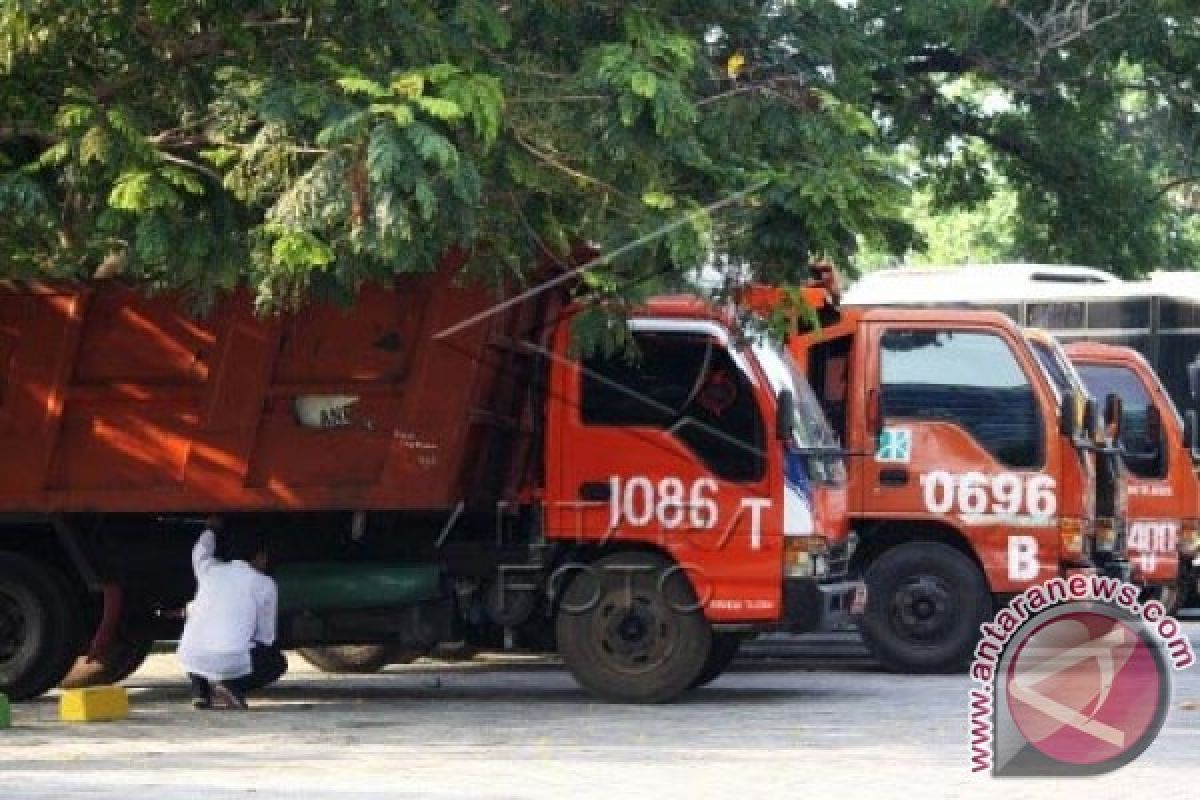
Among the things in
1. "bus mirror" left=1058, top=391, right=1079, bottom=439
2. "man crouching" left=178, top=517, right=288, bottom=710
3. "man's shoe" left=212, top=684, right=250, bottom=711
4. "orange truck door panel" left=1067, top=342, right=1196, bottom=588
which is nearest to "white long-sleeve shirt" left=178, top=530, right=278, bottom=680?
"man crouching" left=178, top=517, right=288, bottom=710

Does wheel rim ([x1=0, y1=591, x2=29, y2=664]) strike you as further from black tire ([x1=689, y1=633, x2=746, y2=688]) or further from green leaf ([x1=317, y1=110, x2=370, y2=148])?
green leaf ([x1=317, y1=110, x2=370, y2=148])

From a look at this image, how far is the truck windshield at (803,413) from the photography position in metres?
18.1

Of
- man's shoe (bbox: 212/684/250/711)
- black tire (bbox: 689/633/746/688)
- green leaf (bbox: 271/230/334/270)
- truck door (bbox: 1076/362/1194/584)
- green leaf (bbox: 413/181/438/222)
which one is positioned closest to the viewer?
green leaf (bbox: 413/181/438/222)

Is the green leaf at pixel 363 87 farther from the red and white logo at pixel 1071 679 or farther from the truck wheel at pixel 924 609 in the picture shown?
the truck wheel at pixel 924 609

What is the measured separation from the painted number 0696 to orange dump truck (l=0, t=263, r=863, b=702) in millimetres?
2729

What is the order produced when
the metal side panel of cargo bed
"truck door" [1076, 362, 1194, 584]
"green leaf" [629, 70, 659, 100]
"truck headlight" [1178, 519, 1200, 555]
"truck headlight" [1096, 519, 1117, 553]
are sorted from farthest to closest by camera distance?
"truck headlight" [1178, 519, 1200, 555]
"truck door" [1076, 362, 1194, 584]
"truck headlight" [1096, 519, 1117, 553]
the metal side panel of cargo bed
"green leaf" [629, 70, 659, 100]

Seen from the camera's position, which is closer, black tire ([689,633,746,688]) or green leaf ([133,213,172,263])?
green leaf ([133,213,172,263])

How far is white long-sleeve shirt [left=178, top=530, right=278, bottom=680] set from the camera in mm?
17344

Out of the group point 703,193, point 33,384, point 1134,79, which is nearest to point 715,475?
point 703,193

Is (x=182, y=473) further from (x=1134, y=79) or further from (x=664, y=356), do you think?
(x=1134, y=79)

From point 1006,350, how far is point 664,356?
155 inches

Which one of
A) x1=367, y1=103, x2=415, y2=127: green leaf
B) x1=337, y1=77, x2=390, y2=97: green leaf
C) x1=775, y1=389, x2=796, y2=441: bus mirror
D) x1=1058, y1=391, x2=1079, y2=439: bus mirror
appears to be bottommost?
x1=775, y1=389, x2=796, y2=441: bus mirror

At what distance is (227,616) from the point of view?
17328 mm

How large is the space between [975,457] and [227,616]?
6004 mm
